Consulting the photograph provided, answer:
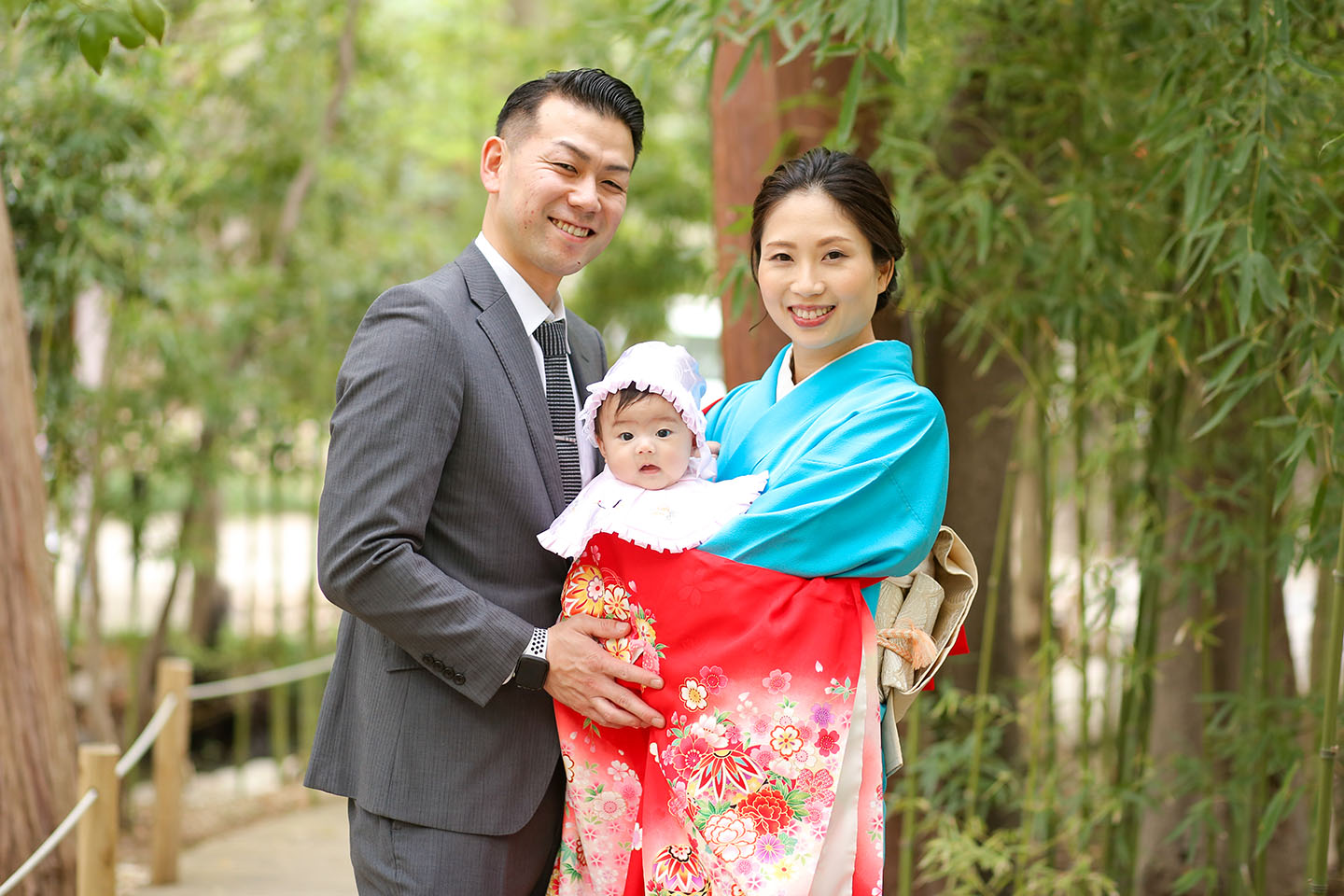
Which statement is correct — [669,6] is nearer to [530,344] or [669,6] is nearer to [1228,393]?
[530,344]

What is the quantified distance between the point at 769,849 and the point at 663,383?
0.66 metres

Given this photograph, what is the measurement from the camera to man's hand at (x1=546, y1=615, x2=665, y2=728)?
1.63m

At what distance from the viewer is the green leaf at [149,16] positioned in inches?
63.4

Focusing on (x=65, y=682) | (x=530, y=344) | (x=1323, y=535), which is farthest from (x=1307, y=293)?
(x=65, y=682)

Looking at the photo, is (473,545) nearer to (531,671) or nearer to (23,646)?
(531,671)

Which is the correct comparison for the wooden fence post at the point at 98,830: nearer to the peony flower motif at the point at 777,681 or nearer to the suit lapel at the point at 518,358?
the suit lapel at the point at 518,358

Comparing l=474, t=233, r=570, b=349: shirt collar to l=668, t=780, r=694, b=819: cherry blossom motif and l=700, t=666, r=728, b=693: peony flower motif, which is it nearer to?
l=700, t=666, r=728, b=693: peony flower motif

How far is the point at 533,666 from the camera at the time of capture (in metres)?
1.63

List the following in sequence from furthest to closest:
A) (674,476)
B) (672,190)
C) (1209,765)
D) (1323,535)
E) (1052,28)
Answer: (672,190)
(1209,765)
(1052,28)
(1323,535)
(674,476)

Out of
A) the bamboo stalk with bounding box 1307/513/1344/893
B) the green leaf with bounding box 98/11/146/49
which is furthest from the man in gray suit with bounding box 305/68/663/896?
the bamboo stalk with bounding box 1307/513/1344/893

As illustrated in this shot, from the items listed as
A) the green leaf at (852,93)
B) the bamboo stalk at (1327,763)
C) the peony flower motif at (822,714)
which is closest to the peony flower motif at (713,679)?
the peony flower motif at (822,714)

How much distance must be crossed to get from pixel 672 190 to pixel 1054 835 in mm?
3815

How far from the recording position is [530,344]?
181 centimetres

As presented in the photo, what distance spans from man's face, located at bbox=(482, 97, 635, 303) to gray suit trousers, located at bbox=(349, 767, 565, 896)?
0.80m
